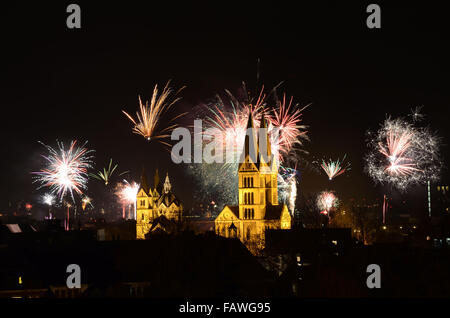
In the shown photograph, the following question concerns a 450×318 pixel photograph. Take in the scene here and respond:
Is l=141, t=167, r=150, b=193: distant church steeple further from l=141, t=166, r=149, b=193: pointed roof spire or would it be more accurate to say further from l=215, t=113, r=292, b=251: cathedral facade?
l=215, t=113, r=292, b=251: cathedral facade

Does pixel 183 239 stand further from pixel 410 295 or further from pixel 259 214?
pixel 259 214

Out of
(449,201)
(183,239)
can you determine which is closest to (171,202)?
(449,201)

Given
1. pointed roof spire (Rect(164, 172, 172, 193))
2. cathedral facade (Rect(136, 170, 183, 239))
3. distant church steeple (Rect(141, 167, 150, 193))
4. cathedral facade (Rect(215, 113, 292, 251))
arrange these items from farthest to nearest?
distant church steeple (Rect(141, 167, 150, 193)) → pointed roof spire (Rect(164, 172, 172, 193)) → cathedral facade (Rect(136, 170, 183, 239)) → cathedral facade (Rect(215, 113, 292, 251))

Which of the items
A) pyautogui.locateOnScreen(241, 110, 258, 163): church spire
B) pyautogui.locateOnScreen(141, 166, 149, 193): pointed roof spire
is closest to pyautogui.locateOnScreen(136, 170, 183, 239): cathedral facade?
pyautogui.locateOnScreen(141, 166, 149, 193): pointed roof spire

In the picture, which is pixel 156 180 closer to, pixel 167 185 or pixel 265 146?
pixel 167 185

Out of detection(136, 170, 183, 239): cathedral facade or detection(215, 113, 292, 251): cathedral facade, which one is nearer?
detection(215, 113, 292, 251): cathedral facade

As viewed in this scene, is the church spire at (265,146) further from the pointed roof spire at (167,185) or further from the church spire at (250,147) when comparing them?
the pointed roof spire at (167,185)

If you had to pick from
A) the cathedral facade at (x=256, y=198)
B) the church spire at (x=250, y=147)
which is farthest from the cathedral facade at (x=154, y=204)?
the church spire at (x=250, y=147)
